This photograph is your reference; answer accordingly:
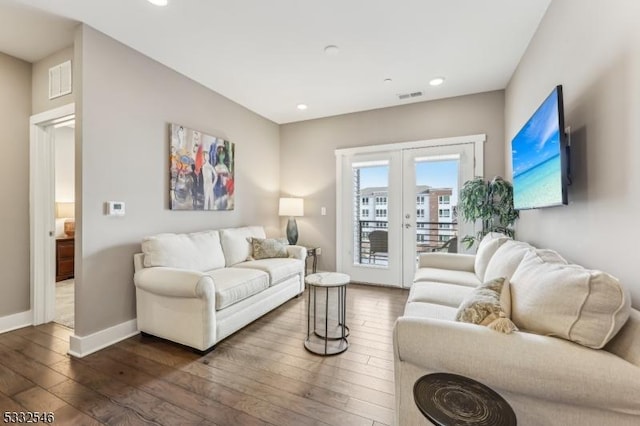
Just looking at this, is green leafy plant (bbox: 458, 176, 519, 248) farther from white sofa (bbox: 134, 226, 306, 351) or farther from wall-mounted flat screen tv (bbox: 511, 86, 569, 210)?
white sofa (bbox: 134, 226, 306, 351)

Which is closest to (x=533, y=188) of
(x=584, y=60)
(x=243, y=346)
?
(x=584, y=60)

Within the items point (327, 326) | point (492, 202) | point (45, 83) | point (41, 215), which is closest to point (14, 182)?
point (41, 215)

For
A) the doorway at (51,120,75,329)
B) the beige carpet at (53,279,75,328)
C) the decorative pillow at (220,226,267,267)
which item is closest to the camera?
the beige carpet at (53,279,75,328)

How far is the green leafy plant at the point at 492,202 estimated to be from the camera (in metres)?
3.03

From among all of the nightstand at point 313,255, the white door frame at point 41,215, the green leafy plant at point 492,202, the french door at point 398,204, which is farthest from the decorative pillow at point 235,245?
the green leafy plant at point 492,202

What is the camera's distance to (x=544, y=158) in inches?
72.4

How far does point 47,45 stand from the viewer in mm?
2572

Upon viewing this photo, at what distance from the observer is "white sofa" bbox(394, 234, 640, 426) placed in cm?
97

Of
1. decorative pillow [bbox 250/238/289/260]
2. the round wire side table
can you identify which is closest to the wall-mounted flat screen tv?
the round wire side table

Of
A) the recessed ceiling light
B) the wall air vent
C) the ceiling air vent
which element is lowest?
the wall air vent

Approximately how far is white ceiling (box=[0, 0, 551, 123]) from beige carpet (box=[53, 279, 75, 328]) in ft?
8.71

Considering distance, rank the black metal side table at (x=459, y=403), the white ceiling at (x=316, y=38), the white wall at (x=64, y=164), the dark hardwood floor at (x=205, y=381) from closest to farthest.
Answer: the black metal side table at (x=459, y=403) < the dark hardwood floor at (x=205, y=381) < the white ceiling at (x=316, y=38) < the white wall at (x=64, y=164)

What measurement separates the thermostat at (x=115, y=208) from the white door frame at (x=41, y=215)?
1.00 metres

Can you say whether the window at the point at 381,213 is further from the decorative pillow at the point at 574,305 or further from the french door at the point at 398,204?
the decorative pillow at the point at 574,305
